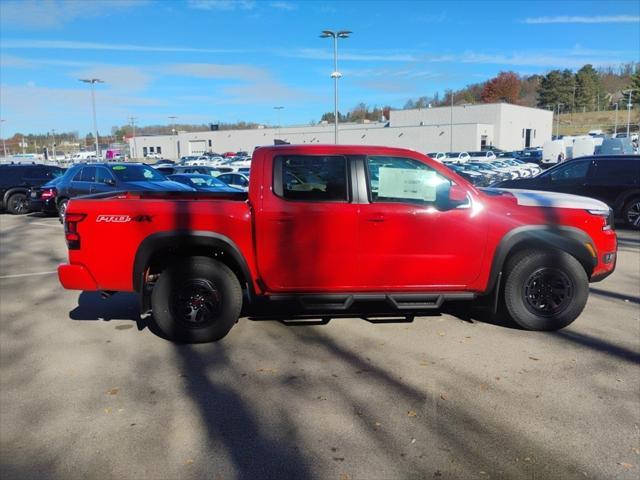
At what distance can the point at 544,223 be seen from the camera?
5.16 meters

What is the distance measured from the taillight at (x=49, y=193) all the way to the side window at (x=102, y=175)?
218 centimetres

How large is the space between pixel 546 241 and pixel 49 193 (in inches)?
585

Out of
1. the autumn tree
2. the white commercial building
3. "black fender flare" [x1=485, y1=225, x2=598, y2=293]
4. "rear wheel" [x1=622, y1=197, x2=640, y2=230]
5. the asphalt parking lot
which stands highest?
the autumn tree

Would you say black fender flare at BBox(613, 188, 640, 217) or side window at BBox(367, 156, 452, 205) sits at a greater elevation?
side window at BBox(367, 156, 452, 205)

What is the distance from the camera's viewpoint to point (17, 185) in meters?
18.2

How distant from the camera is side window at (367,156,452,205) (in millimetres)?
5039

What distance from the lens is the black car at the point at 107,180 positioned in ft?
43.5

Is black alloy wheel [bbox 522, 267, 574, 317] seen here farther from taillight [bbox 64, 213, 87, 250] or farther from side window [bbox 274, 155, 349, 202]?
taillight [bbox 64, 213, 87, 250]

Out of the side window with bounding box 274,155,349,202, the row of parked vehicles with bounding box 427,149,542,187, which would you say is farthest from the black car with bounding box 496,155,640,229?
the side window with bounding box 274,155,349,202

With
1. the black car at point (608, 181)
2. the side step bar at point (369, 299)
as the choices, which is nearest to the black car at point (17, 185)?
the side step bar at point (369, 299)

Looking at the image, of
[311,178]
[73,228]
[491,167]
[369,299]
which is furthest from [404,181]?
[491,167]

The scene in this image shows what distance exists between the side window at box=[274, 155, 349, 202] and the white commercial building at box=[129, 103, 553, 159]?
6225 cm

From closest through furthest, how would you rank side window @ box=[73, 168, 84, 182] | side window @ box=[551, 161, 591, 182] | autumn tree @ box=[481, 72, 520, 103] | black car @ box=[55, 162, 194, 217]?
side window @ box=[551, 161, 591, 182]
black car @ box=[55, 162, 194, 217]
side window @ box=[73, 168, 84, 182]
autumn tree @ box=[481, 72, 520, 103]

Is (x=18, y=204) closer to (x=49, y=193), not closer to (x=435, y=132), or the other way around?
(x=49, y=193)
